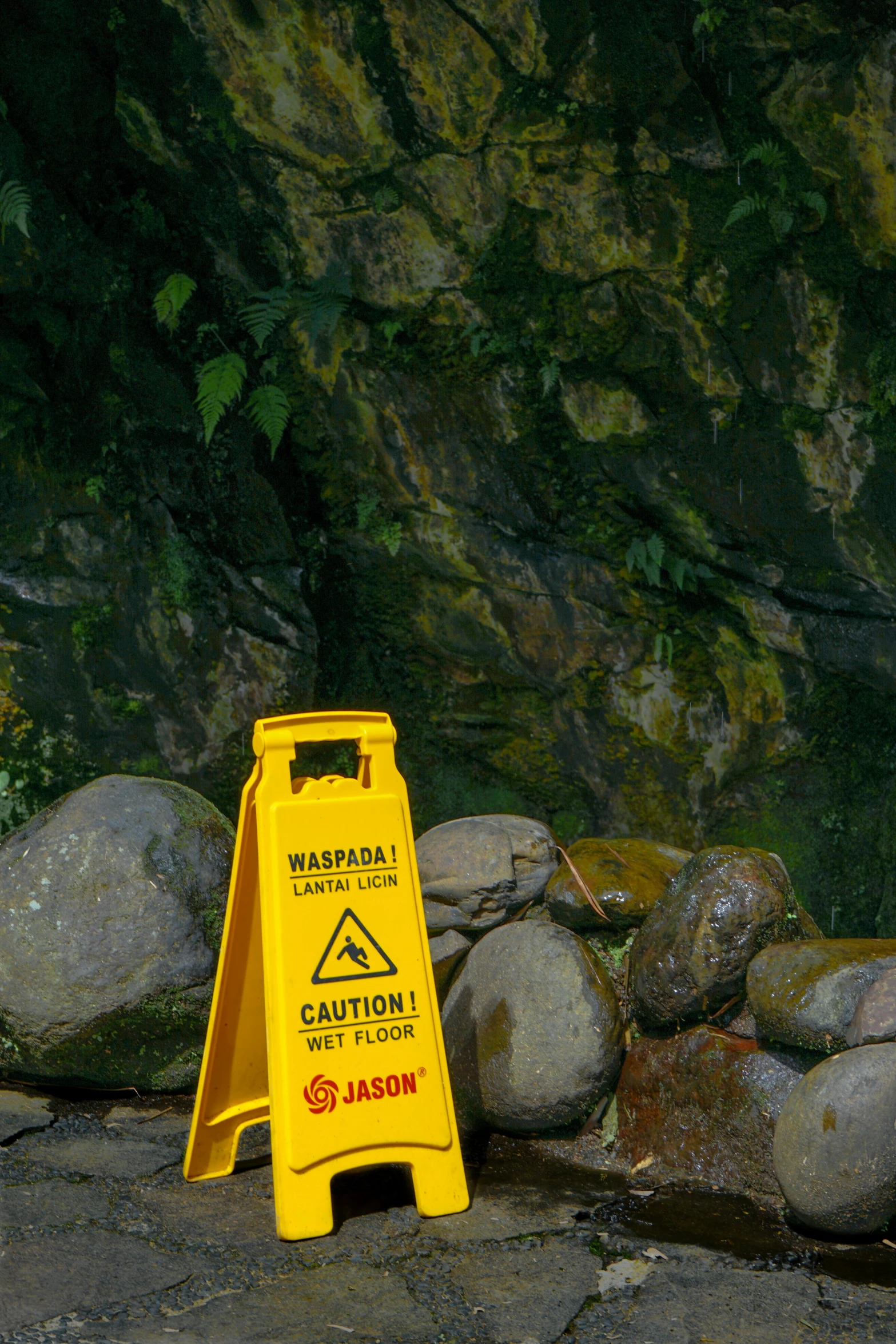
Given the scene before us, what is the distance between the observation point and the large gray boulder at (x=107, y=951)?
4.84 meters

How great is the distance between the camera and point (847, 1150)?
3.59 m

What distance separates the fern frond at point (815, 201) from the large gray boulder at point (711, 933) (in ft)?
11.5

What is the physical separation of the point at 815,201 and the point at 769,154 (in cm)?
36

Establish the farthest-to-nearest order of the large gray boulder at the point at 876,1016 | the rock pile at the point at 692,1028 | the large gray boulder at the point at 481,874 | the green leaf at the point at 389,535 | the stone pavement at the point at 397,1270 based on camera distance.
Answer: the green leaf at the point at 389,535 < the large gray boulder at the point at 481,874 < the large gray boulder at the point at 876,1016 < the rock pile at the point at 692,1028 < the stone pavement at the point at 397,1270

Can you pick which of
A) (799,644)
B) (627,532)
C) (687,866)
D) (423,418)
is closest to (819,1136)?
(687,866)

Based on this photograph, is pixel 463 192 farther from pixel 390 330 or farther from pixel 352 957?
pixel 352 957

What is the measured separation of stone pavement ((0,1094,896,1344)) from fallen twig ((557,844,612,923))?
1098 mm

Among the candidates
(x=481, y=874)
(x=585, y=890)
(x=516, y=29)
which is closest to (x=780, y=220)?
(x=516, y=29)

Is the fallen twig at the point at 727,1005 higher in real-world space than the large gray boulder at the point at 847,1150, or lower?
higher

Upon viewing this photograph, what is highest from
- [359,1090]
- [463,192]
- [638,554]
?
[463,192]

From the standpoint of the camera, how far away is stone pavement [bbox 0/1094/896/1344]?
310cm

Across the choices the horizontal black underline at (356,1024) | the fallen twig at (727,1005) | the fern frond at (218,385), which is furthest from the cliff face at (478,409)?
the horizontal black underline at (356,1024)

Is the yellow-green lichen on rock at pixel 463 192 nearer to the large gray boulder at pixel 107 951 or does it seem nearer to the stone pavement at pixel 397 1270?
the large gray boulder at pixel 107 951

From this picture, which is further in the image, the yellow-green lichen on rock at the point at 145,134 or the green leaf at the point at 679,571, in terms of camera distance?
the green leaf at the point at 679,571
